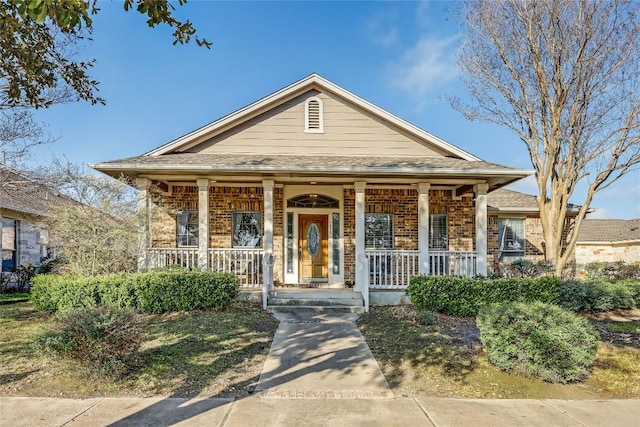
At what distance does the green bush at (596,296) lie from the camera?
10102 mm

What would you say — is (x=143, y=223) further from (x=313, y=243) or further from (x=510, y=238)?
(x=510, y=238)

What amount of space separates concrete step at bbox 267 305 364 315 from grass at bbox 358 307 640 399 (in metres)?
1.79

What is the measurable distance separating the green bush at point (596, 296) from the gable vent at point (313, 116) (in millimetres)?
7755

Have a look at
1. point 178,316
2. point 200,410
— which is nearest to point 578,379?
point 200,410

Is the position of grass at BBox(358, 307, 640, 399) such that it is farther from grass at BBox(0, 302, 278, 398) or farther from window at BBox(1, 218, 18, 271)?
window at BBox(1, 218, 18, 271)

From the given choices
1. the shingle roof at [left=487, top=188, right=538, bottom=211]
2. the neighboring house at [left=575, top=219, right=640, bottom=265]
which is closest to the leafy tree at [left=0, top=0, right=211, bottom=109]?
the shingle roof at [left=487, top=188, right=538, bottom=211]

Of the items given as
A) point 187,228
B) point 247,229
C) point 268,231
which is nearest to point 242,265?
point 247,229

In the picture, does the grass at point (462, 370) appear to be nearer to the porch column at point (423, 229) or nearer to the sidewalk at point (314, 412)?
the sidewalk at point (314, 412)

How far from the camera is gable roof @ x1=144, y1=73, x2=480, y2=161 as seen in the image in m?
11.5

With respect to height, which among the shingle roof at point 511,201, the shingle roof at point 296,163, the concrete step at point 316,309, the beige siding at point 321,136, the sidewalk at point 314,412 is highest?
the beige siding at point 321,136

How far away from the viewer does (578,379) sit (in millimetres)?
5426

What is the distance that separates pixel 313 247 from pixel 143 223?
4950 millimetres

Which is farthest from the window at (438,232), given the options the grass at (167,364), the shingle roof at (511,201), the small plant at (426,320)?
the grass at (167,364)

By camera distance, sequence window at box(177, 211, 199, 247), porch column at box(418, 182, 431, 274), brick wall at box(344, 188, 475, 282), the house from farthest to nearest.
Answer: brick wall at box(344, 188, 475, 282)
window at box(177, 211, 199, 247)
the house
porch column at box(418, 182, 431, 274)
